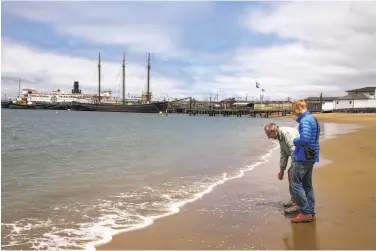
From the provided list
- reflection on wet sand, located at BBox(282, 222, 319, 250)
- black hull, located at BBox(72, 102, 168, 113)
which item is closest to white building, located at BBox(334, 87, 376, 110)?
black hull, located at BBox(72, 102, 168, 113)

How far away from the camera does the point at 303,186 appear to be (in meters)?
5.80

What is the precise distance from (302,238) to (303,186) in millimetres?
1078

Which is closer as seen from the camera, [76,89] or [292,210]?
[292,210]

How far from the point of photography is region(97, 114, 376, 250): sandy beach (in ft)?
15.6

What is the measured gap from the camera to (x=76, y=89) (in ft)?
529

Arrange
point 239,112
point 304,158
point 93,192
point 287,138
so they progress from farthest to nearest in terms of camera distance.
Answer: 1. point 239,112
2. point 93,192
3. point 287,138
4. point 304,158

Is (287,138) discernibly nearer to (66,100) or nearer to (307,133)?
(307,133)

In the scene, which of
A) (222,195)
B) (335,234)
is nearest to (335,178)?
(222,195)

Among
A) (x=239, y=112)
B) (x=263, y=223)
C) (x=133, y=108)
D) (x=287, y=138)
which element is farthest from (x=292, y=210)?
(x=133, y=108)

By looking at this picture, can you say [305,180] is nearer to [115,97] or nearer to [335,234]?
[335,234]

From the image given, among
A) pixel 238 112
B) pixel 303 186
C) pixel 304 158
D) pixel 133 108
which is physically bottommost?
pixel 303 186

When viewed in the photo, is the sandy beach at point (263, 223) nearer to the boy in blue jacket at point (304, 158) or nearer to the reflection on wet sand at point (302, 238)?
the reflection on wet sand at point (302, 238)

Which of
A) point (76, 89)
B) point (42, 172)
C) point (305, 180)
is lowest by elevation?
point (42, 172)

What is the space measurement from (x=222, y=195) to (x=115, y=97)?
6097 inches
